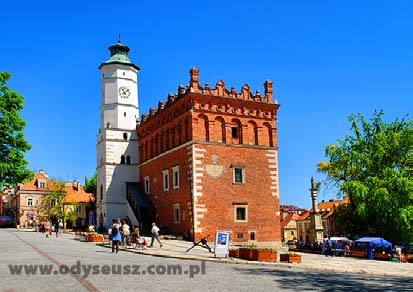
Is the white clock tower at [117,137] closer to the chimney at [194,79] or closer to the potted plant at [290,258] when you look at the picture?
the chimney at [194,79]

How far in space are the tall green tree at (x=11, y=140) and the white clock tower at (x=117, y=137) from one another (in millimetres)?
17128

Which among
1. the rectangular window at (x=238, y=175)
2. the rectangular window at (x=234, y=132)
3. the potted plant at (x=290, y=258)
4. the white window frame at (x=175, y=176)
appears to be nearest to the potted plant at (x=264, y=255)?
the potted plant at (x=290, y=258)

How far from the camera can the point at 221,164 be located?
36594 mm

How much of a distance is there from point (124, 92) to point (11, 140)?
67.5 ft

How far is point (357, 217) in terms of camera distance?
40.5m

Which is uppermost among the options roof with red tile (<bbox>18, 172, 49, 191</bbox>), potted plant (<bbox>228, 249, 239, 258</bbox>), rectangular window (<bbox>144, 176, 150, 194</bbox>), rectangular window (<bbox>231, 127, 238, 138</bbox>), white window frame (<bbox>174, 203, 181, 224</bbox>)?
rectangular window (<bbox>231, 127, 238, 138</bbox>)

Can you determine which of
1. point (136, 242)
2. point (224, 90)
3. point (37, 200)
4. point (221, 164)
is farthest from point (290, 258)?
point (37, 200)

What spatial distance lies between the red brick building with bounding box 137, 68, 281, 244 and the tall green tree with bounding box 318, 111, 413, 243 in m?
7.01

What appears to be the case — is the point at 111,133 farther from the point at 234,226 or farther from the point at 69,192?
the point at 69,192

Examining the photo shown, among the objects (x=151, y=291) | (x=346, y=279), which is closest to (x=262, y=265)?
(x=346, y=279)

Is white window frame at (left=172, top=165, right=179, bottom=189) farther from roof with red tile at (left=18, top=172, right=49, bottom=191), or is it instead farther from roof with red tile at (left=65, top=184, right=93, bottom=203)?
roof with red tile at (left=18, top=172, right=49, bottom=191)

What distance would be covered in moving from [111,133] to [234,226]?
17.0 m

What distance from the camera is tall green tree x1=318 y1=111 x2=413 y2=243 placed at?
37.4 meters

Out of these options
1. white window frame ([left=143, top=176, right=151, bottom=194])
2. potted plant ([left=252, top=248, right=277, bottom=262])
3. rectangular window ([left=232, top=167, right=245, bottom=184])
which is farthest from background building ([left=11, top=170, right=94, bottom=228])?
potted plant ([left=252, top=248, right=277, bottom=262])
